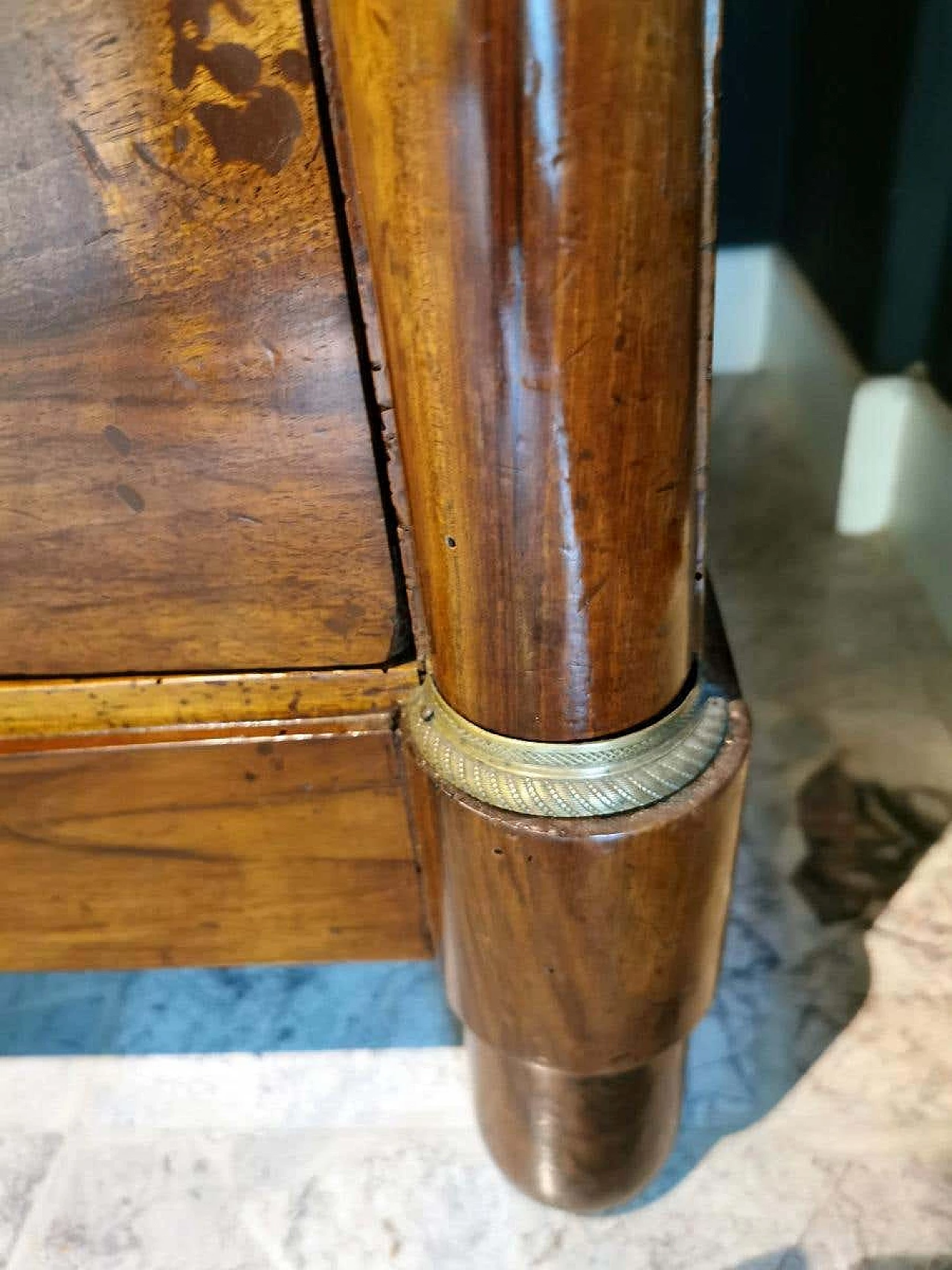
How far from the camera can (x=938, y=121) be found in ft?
2.99

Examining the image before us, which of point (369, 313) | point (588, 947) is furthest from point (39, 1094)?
point (369, 313)

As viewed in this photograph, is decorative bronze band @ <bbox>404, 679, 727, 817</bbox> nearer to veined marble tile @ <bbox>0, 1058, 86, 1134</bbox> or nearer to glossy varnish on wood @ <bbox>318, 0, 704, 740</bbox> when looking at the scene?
glossy varnish on wood @ <bbox>318, 0, 704, 740</bbox>

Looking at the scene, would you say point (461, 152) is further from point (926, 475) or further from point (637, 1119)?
point (926, 475)

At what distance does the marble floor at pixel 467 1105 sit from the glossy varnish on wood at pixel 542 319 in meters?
0.33

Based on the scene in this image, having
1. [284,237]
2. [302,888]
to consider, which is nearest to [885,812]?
[302,888]

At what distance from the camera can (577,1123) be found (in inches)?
20.2

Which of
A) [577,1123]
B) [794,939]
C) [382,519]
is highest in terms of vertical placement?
[382,519]

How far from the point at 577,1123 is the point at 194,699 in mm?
273

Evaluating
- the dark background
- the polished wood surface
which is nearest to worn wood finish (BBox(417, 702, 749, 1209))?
the polished wood surface

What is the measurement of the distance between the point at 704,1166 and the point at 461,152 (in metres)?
0.53

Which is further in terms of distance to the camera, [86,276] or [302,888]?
[302,888]

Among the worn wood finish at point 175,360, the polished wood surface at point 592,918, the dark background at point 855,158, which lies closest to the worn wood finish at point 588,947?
the polished wood surface at point 592,918

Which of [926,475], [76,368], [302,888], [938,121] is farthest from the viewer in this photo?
[926,475]

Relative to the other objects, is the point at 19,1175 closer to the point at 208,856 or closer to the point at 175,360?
the point at 208,856
